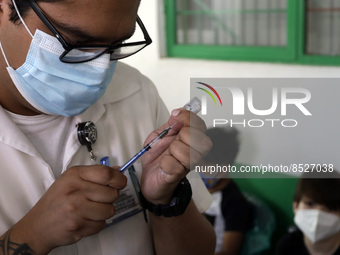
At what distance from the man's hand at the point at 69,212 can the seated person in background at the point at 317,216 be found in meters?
1.75

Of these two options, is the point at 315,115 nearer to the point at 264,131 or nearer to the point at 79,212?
the point at 264,131

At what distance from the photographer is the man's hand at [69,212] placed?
1.21 meters

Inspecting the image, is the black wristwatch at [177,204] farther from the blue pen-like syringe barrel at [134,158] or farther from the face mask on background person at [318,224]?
the face mask on background person at [318,224]

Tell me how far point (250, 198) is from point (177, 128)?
2051mm

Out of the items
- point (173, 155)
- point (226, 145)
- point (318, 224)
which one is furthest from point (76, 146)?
point (226, 145)

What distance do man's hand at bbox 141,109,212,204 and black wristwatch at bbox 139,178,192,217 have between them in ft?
0.05

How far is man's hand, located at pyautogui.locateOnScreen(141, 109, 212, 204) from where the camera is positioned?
1.31 m

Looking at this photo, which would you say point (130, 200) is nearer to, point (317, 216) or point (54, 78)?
point (54, 78)

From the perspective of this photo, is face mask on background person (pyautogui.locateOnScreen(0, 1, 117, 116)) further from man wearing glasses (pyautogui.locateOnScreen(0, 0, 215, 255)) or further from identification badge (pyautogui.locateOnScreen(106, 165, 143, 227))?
identification badge (pyautogui.locateOnScreen(106, 165, 143, 227))

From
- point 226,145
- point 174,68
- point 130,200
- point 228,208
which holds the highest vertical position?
point 174,68

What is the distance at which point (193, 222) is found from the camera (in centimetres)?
150

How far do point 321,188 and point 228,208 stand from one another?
63cm

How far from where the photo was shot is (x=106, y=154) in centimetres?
150

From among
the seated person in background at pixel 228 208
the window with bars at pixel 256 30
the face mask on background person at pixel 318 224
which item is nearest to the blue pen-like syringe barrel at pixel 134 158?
the face mask on background person at pixel 318 224
